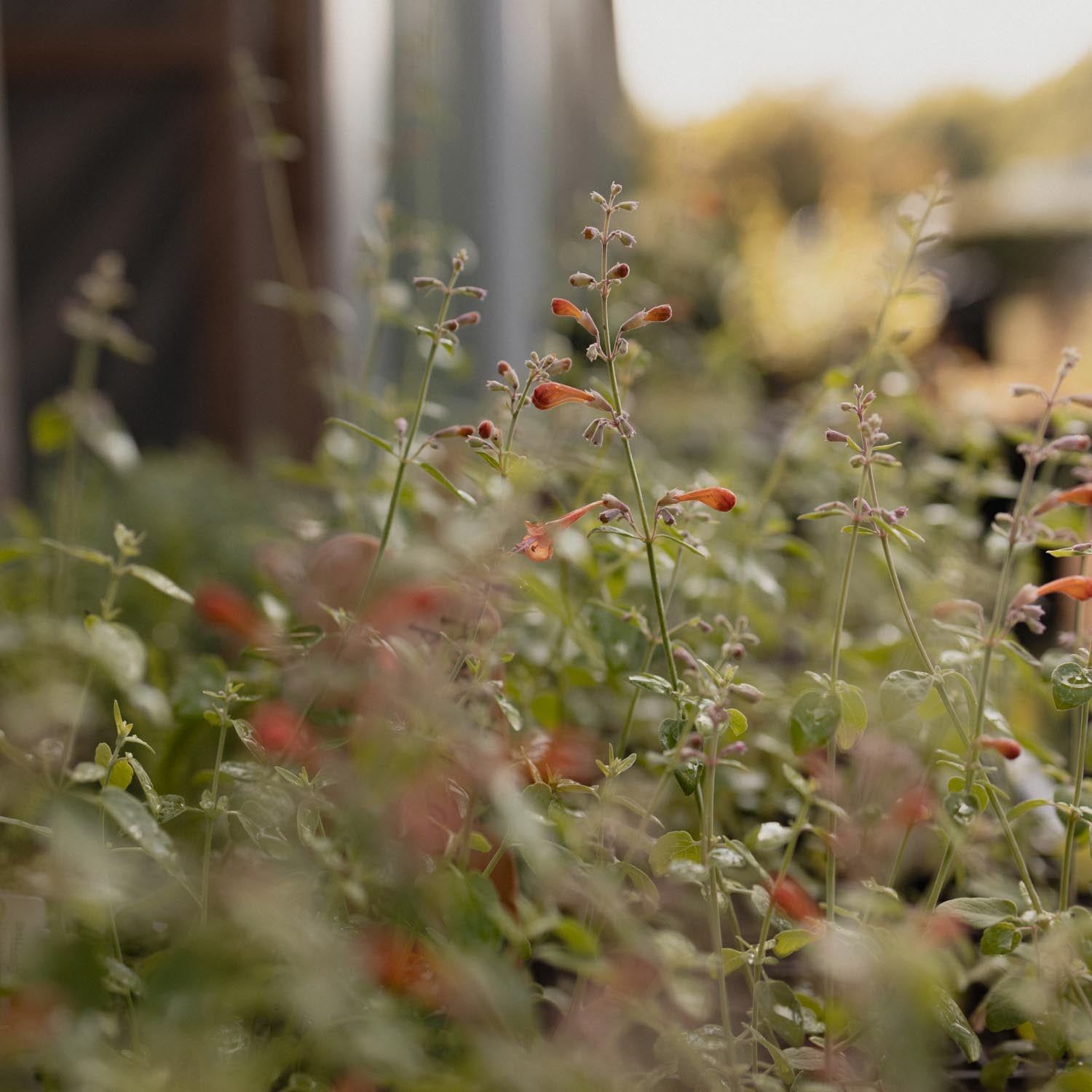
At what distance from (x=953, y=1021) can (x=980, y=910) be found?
0.07 meters

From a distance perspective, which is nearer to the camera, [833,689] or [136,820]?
[136,820]

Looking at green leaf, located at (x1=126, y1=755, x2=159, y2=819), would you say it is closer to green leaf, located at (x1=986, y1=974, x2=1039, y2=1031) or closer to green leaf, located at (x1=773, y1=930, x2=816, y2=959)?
green leaf, located at (x1=773, y1=930, x2=816, y2=959)

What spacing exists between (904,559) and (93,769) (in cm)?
72

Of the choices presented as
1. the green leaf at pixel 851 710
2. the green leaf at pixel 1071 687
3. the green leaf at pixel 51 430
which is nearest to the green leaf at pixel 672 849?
the green leaf at pixel 851 710

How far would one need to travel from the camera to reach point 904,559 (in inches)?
41.7

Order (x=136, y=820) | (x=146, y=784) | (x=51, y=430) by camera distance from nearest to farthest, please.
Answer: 1. (x=136, y=820)
2. (x=146, y=784)
3. (x=51, y=430)

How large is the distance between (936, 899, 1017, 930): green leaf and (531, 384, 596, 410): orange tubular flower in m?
0.35

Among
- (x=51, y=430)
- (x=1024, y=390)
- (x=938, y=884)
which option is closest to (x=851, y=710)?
(x=938, y=884)

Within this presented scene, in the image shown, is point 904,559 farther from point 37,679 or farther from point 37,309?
point 37,309

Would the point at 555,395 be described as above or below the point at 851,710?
above

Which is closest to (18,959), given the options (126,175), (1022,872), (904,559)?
(1022,872)

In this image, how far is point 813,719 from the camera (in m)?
0.69

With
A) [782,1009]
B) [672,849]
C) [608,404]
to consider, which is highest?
[608,404]

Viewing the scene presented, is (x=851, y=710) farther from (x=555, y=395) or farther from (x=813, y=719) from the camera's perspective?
(x=555, y=395)
